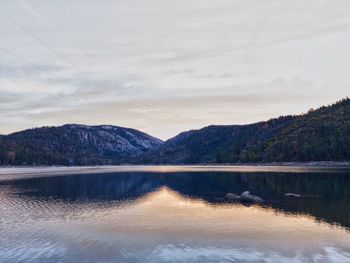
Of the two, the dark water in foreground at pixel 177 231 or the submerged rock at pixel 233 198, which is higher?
the submerged rock at pixel 233 198

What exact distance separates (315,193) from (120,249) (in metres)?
64.2

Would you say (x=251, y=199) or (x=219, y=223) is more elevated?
(x=251, y=199)

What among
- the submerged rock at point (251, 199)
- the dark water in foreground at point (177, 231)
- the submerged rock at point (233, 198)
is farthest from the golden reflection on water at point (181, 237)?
the submerged rock at point (233, 198)

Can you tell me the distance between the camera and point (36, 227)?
165 feet

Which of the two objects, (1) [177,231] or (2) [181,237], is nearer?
(2) [181,237]

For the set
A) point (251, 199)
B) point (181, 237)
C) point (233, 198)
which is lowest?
point (181, 237)

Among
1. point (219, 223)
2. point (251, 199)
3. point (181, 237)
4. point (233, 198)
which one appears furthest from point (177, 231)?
point (233, 198)

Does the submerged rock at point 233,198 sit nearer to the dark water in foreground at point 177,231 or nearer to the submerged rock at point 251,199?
the submerged rock at point 251,199

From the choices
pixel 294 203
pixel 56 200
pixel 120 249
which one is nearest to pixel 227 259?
pixel 120 249

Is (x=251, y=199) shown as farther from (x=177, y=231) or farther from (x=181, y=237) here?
(x=181, y=237)

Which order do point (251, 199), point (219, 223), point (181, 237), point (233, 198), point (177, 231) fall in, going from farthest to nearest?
point (233, 198), point (251, 199), point (219, 223), point (177, 231), point (181, 237)

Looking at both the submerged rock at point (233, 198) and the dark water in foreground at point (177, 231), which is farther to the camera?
the submerged rock at point (233, 198)

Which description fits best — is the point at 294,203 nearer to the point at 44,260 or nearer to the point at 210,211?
the point at 210,211

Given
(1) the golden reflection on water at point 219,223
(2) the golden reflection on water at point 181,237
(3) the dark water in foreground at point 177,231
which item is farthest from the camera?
(1) the golden reflection on water at point 219,223
